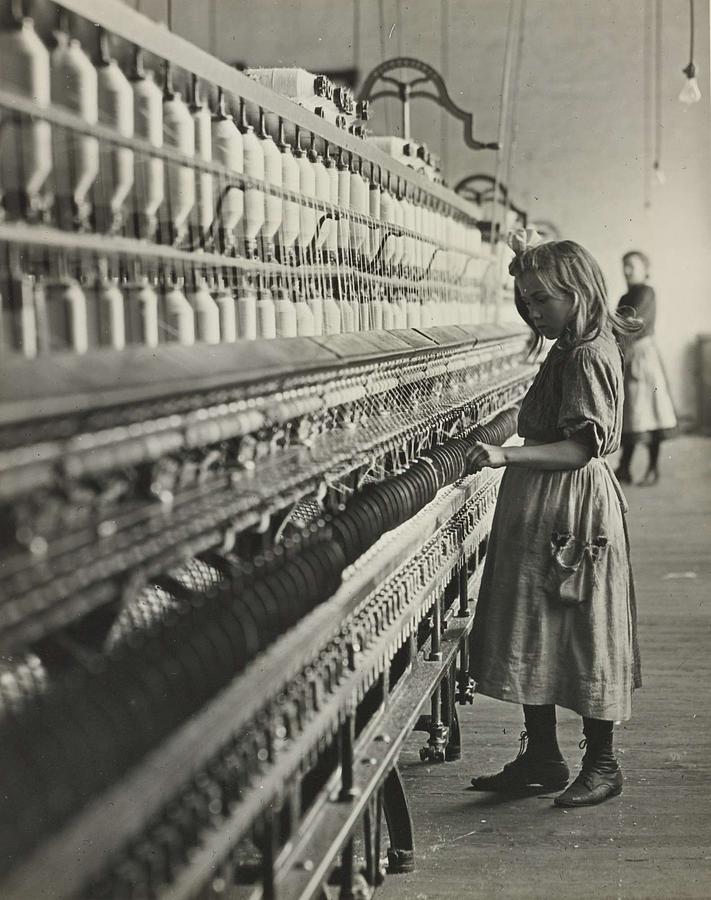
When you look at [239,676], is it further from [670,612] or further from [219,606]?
[670,612]

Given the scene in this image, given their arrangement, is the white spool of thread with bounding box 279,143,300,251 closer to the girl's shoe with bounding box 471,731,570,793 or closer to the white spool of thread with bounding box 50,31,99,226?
the white spool of thread with bounding box 50,31,99,226

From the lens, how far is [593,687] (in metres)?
3.45

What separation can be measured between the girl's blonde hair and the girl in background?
7.25 meters

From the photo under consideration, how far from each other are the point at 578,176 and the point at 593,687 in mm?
12234

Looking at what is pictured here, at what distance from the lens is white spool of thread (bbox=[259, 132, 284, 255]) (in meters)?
2.75

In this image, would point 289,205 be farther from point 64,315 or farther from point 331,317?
point 64,315

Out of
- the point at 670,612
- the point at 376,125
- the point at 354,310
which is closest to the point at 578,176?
the point at 376,125

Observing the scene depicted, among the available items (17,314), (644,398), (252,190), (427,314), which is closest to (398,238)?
(427,314)

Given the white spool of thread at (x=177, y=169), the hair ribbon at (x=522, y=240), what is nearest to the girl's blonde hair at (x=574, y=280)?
the hair ribbon at (x=522, y=240)

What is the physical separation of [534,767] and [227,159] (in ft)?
6.98

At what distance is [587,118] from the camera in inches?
578

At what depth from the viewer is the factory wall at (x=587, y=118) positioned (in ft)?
46.2

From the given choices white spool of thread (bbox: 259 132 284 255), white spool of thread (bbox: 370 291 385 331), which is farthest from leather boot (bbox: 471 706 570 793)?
white spool of thread (bbox: 259 132 284 255)

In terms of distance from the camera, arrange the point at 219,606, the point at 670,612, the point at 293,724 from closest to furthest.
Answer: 1. the point at 219,606
2. the point at 293,724
3. the point at 670,612
